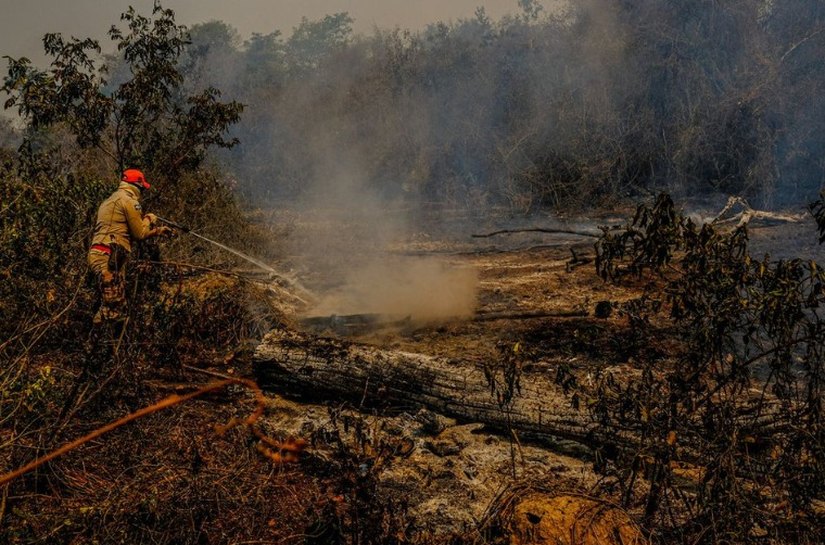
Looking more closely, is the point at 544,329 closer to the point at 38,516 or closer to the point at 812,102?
the point at 38,516

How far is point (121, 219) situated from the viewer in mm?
4703

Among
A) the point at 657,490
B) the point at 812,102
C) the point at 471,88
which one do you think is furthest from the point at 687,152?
the point at 657,490

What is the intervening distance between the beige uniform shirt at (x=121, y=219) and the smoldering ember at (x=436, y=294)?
0.10 feet

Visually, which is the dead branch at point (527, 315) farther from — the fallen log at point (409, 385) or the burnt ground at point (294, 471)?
the fallen log at point (409, 385)

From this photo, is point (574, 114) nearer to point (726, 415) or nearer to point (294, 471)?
point (726, 415)

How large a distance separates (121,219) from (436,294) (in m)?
3.39

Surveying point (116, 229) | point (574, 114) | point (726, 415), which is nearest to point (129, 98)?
point (116, 229)

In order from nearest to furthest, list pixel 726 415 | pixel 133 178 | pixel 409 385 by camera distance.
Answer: pixel 726 415
pixel 409 385
pixel 133 178

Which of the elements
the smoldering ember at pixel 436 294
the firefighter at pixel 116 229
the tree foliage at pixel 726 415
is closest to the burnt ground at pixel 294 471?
the smoldering ember at pixel 436 294

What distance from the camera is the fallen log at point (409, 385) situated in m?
3.47

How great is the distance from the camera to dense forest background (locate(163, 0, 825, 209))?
381 inches

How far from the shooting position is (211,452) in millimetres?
3383

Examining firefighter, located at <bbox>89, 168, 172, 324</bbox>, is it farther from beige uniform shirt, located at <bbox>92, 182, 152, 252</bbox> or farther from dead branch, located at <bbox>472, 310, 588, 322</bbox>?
dead branch, located at <bbox>472, 310, 588, 322</bbox>

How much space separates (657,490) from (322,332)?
3713mm
